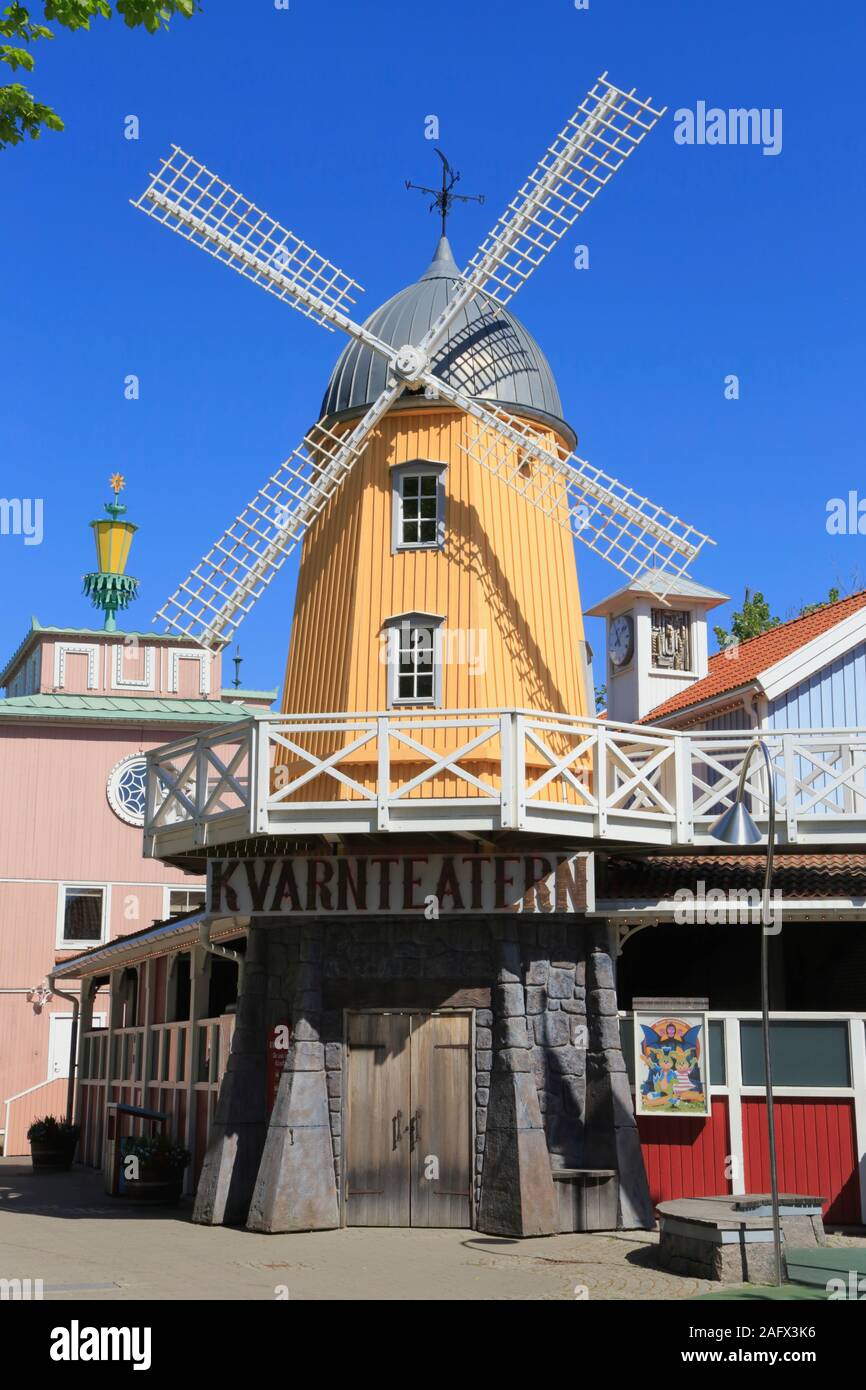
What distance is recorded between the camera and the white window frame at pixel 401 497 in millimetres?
18609

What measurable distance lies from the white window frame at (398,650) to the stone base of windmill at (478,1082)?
2568mm

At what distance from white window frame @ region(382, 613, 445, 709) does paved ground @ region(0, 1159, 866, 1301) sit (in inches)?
231

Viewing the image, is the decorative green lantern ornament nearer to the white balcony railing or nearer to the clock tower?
the clock tower

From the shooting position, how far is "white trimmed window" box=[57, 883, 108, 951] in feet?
112

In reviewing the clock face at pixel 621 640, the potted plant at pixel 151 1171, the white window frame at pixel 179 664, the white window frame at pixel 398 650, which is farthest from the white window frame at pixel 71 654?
the white window frame at pixel 398 650

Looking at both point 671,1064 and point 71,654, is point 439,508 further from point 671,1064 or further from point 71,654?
point 71,654

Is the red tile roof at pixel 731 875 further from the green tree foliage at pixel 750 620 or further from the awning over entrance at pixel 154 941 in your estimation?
the green tree foliage at pixel 750 620

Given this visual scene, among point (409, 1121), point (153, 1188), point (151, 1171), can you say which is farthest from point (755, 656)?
point (153, 1188)

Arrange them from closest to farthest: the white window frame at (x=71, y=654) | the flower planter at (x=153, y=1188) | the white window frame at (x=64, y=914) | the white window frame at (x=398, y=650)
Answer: the white window frame at (x=398, y=650) < the flower planter at (x=153, y=1188) < the white window frame at (x=64, y=914) < the white window frame at (x=71, y=654)

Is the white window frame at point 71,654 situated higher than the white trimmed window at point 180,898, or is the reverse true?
the white window frame at point 71,654

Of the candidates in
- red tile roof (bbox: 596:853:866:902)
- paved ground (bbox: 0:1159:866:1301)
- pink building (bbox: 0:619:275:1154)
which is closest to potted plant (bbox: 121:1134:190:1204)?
paved ground (bbox: 0:1159:866:1301)

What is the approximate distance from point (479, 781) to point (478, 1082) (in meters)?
3.45
